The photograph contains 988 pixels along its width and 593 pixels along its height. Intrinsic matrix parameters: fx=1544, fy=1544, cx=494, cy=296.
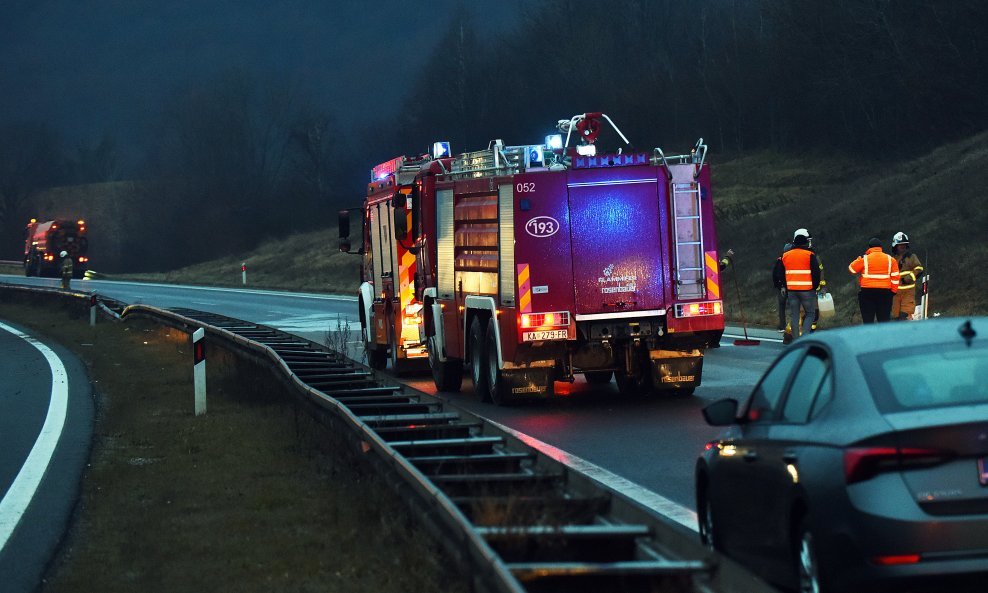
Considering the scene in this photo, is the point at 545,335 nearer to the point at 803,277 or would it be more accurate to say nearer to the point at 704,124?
the point at 803,277

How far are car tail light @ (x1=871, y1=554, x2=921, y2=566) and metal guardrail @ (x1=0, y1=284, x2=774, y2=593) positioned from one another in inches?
18.9

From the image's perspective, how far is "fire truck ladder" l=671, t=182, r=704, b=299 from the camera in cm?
1677

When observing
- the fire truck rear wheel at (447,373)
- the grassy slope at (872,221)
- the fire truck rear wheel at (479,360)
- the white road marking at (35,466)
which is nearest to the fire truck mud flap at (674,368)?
the fire truck rear wheel at (479,360)

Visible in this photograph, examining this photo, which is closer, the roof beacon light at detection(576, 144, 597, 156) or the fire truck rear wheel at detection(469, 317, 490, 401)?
the roof beacon light at detection(576, 144, 597, 156)

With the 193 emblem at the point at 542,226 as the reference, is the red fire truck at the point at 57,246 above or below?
above

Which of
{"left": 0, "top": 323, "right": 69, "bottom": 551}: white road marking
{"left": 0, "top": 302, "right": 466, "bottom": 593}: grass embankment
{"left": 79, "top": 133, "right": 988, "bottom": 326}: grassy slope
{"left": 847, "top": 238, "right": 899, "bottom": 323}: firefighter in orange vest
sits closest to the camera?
{"left": 0, "top": 302, "right": 466, "bottom": 593}: grass embankment

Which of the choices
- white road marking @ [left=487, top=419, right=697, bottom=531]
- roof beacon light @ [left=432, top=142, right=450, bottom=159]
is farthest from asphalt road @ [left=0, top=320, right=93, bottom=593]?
roof beacon light @ [left=432, top=142, right=450, bottom=159]

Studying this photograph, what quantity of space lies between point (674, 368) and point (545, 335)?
1666 millimetres

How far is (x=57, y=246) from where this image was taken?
8569 centimetres

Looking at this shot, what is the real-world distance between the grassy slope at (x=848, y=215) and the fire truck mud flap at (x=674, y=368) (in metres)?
14.0

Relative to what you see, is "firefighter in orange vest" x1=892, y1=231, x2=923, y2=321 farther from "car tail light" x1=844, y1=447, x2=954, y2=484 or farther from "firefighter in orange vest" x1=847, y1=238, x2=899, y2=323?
"car tail light" x1=844, y1=447, x2=954, y2=484

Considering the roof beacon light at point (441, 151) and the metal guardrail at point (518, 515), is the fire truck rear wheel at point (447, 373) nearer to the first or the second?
the roof beacon light at point (441, 151)

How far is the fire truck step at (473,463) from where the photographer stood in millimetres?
9383

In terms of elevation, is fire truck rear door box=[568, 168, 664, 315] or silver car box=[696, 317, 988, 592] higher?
fire truck rear door box=[568, 168, 664, 315]
